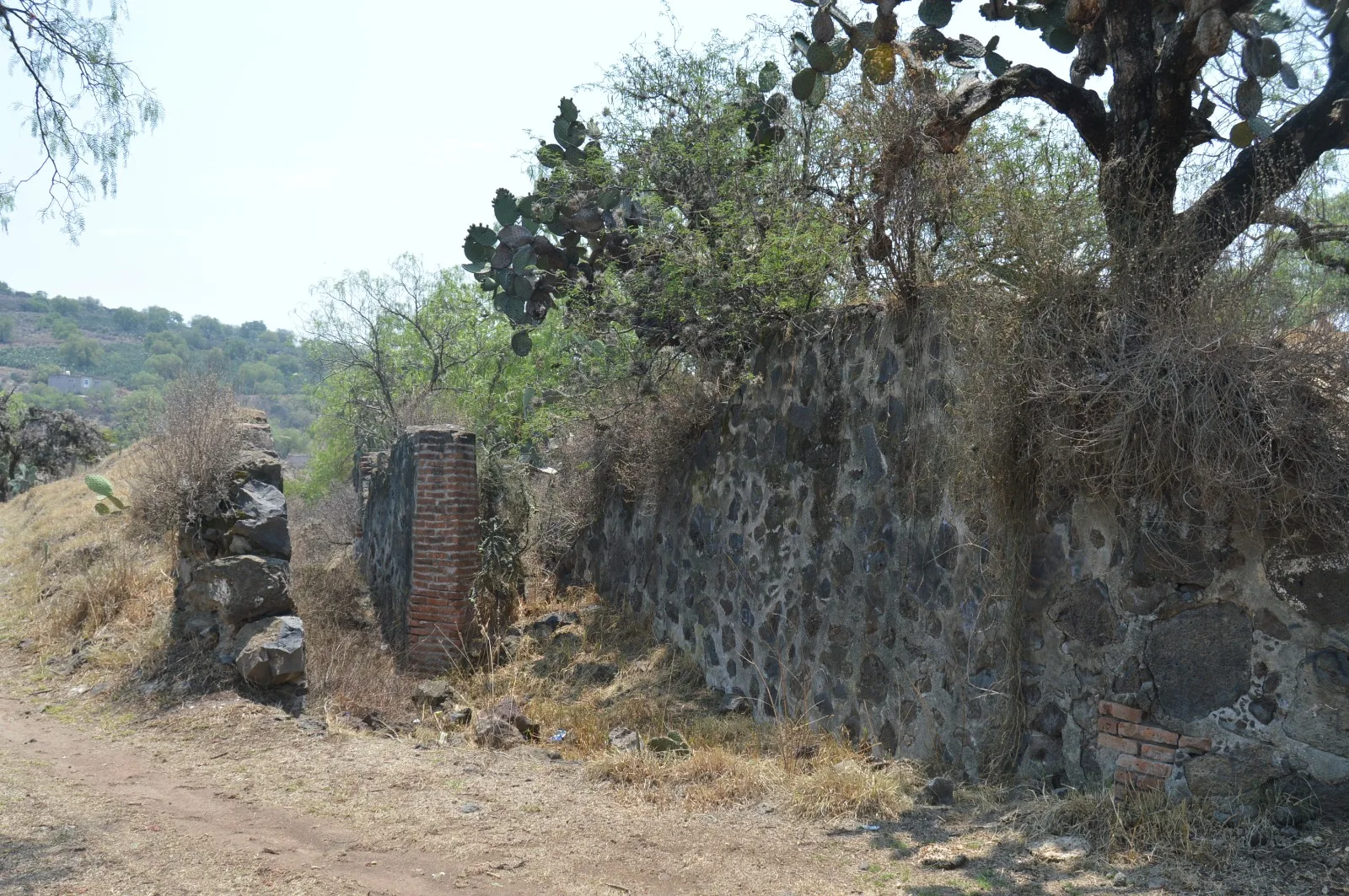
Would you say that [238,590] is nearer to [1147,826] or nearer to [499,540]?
[499,540]

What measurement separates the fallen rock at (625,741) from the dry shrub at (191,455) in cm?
391

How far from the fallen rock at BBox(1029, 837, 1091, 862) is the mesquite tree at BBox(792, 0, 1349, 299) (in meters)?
2.56

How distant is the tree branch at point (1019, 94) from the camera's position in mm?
6695

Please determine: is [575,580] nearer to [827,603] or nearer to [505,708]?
[505,708]

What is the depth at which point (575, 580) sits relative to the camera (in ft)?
36.4

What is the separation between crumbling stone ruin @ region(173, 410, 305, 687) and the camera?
7.91 meters

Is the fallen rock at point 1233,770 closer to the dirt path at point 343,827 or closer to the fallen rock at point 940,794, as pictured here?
the fallen rock at point 940,794

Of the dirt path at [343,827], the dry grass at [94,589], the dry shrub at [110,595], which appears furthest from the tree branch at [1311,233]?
the dry shrub at [110,595]

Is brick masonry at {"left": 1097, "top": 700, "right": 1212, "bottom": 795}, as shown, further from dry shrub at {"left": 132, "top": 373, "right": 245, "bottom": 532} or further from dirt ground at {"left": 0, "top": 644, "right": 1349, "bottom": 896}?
dry shrub at {"left": 132, "top": 373, "right": 245, "bottom": 532}

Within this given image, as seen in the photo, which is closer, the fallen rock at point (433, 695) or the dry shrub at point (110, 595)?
the fallen rock at point (433, 695)

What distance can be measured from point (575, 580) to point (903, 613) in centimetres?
519

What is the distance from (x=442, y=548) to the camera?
32.7 ft

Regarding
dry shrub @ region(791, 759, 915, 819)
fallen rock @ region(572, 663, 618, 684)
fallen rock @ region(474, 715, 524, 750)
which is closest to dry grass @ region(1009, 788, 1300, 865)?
dry shrub @ region(791, 759, 915, 819)

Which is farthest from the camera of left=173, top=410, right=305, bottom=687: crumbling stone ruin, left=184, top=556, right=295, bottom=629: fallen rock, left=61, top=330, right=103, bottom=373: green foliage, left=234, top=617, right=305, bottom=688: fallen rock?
left=61, top=330, right=103, bottom=373: green foliage
